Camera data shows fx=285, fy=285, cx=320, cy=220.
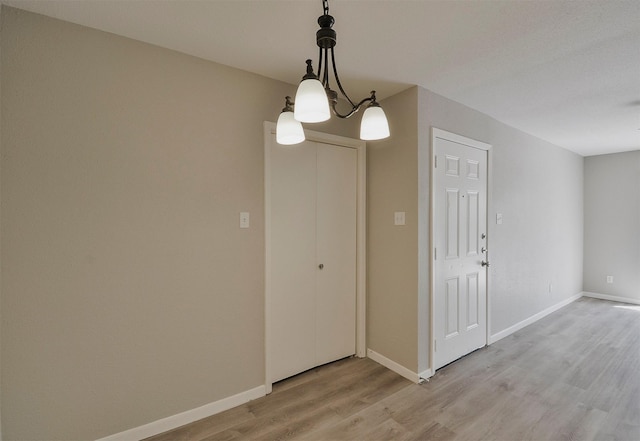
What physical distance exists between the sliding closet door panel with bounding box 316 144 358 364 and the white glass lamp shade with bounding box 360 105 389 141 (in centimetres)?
132

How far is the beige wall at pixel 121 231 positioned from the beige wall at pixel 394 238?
115 cm

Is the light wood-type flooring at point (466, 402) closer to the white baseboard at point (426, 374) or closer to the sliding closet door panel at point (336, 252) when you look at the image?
the white baseboard at point (426, 374)

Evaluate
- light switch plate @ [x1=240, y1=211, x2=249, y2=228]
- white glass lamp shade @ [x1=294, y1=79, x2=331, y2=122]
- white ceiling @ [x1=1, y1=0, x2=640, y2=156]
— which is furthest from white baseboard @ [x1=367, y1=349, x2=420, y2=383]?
white ceiling @ [x1=1, y1=0, x2=640, y2=156]

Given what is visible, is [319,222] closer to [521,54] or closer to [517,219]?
[521,54]

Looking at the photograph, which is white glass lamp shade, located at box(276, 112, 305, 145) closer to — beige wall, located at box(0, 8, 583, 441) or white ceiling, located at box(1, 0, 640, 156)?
white ceiling, located at box(1, 0, 640, 156)

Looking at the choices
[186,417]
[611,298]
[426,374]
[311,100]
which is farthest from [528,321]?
[311,100]

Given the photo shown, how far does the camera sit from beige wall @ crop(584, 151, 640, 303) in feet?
14.9

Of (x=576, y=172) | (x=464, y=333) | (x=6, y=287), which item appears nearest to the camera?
(x=6, y=287)

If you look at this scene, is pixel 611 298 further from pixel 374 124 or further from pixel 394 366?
pixel 374 124

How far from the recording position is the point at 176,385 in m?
1.90

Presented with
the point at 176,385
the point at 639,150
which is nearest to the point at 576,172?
the point at 639,150

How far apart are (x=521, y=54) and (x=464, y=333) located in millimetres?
2405

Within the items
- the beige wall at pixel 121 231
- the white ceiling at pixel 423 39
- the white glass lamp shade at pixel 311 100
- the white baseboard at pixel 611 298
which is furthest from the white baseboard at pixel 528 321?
the white glass lamp shade at pixel 311 100

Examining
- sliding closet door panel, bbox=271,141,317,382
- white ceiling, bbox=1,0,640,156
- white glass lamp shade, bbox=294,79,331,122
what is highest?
white ceiling, bbox=1,0,640,156
